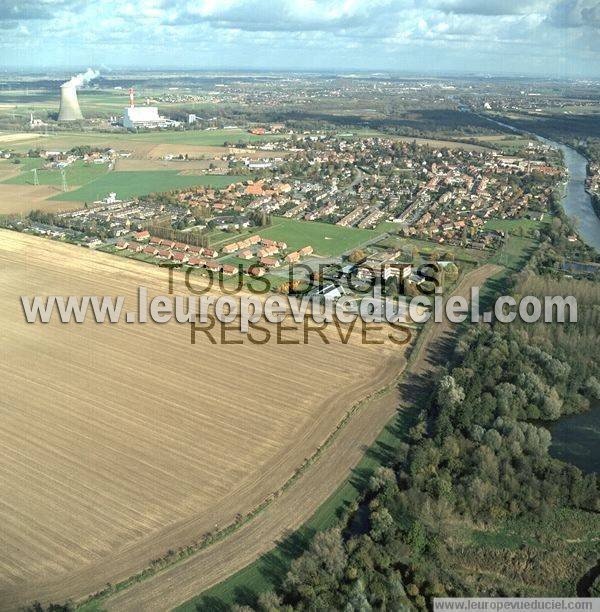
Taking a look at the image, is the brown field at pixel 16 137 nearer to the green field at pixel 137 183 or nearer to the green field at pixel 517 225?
the green field at pixel 137 183

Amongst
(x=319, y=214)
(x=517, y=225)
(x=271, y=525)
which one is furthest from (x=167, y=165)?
(x=271, y=525)

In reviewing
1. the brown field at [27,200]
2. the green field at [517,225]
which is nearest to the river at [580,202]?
the green field at [517,225]

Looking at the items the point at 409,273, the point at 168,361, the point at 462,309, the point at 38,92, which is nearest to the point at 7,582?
the point at 168,361

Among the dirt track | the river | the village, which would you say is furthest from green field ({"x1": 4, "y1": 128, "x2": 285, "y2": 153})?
the dirt track

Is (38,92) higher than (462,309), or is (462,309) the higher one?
(38,92)

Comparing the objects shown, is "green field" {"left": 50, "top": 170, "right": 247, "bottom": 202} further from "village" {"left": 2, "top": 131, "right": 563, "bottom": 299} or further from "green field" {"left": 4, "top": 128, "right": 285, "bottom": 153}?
"green field" {"left": 4, "top": 128, "right": 285, "bottom": 153}

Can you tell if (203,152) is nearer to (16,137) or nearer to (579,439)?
(16,137)

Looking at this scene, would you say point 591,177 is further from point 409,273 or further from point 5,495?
point 5,495
